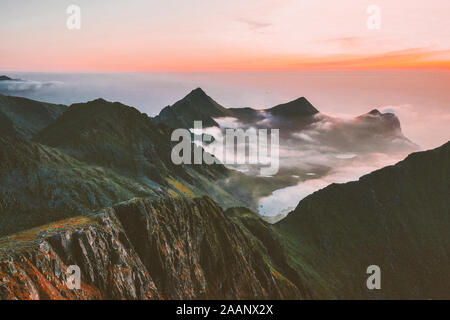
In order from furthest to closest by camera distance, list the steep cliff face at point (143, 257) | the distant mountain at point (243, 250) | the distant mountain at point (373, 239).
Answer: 1. the distant mountain at point (373, 239)
2. the distant mountain at point (243, 250)
3. the steep cliff face at point (143, 257)

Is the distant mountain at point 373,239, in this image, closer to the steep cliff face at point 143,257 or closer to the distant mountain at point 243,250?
the distant mountain at point 243,250

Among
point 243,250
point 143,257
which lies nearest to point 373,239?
point 243,250

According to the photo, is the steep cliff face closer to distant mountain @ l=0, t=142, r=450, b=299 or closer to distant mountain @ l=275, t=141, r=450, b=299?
distant mountain @ l=0, t=142, r=450, b=299

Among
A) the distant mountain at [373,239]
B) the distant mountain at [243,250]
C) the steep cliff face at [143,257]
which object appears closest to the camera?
the steep cliff face at [143,257]

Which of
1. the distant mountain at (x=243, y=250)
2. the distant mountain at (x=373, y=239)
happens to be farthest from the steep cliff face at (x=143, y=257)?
the distant mountain at (x=373, y=239)

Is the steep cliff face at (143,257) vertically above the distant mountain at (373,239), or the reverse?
the steep cliff face at (143,257)
